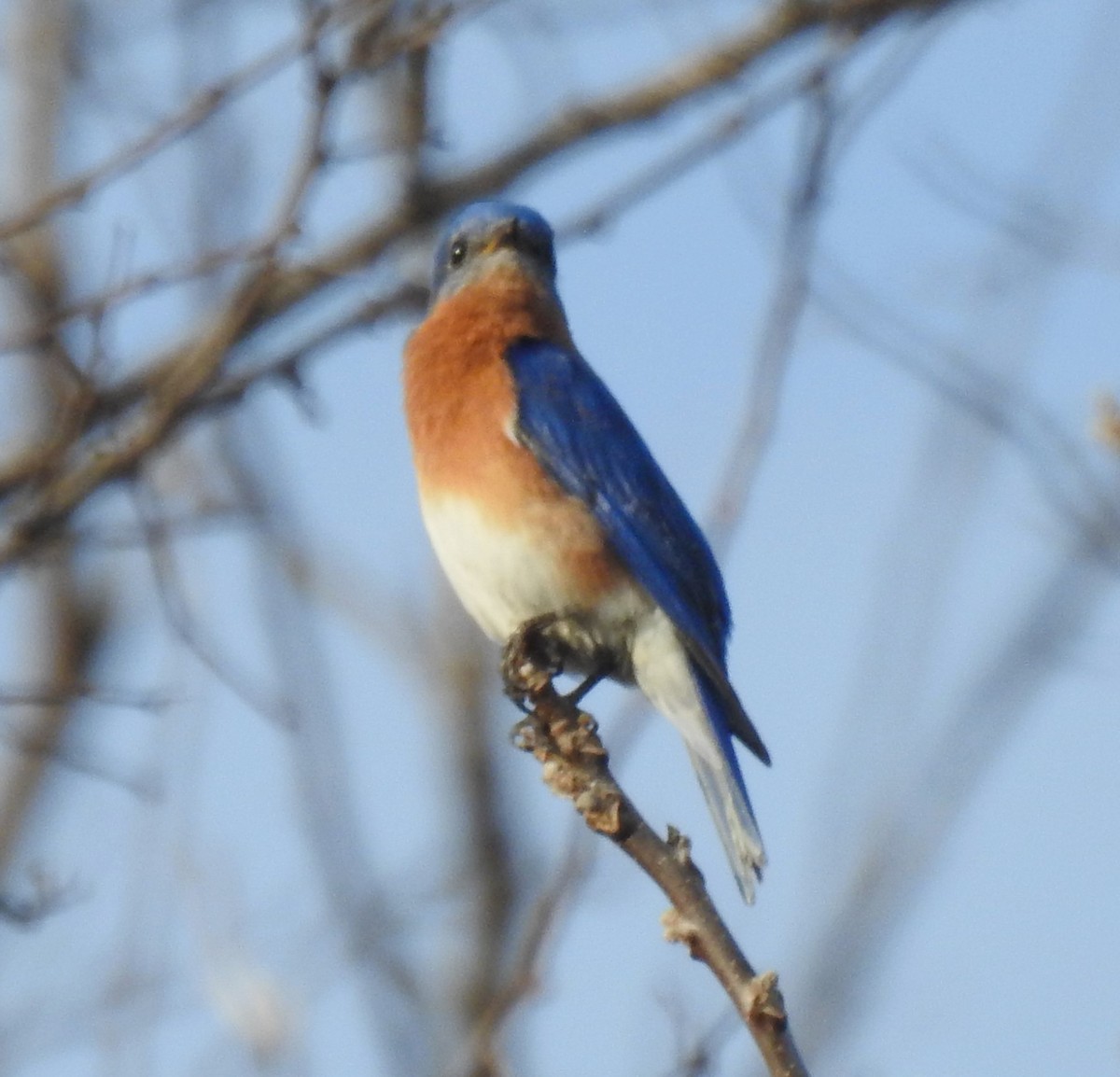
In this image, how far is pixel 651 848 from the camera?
11.9 ft

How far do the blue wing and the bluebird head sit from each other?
45 centimetres

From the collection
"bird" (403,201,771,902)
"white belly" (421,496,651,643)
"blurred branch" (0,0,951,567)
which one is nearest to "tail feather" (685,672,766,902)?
"bird" (403,201,771,902)

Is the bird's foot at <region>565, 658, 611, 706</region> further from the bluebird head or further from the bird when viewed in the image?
the bluebird head

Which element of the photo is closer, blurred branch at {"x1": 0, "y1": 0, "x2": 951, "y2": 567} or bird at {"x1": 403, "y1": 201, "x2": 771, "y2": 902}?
bird at {"x1": 403, "y1": 201, "x2": 771, "y2": 902}

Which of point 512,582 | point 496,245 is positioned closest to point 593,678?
point 512,582

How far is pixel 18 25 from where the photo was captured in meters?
10.1

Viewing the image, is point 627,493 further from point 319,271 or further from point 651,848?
point 651,848

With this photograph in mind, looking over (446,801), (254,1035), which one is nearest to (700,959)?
(254,1035)

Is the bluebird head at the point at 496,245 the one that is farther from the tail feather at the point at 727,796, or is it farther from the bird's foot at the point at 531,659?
the tail feather at the point at 727,796

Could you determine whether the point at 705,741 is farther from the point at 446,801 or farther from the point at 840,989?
the point at 446,801

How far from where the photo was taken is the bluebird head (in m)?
6.64

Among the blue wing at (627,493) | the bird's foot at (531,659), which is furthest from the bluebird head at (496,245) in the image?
the bird's foot at (531,659)

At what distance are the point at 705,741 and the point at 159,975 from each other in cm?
339

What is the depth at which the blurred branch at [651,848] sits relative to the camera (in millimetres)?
3143
